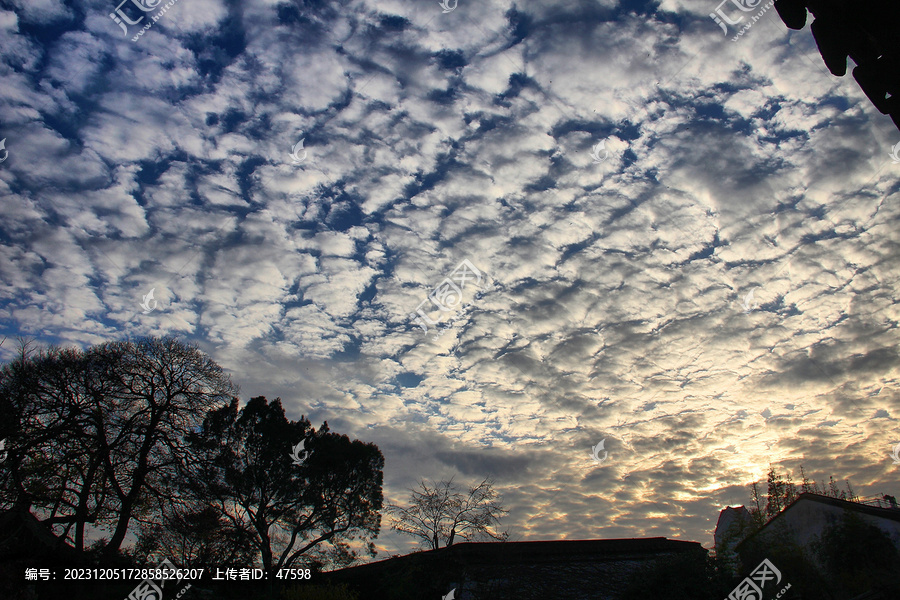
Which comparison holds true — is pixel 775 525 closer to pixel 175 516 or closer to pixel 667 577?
pixel 667 577

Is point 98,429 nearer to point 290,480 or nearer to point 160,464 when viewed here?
point 160,464

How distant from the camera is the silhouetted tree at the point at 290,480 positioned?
A: 29000 millimetres

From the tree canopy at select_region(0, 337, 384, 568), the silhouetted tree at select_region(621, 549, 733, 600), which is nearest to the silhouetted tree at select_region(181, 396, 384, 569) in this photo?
the tree canopy at select_region(0, 337, 384, 568)

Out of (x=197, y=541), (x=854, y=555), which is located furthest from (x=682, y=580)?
(x=197, y=541)

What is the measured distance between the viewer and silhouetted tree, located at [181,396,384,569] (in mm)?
29000

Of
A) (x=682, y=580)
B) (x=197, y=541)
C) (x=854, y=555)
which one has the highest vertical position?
(x=197, y=541)

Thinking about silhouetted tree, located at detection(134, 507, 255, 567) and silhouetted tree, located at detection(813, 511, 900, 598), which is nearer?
silhouetted tree, located at detection(134, 507, 255, 567)

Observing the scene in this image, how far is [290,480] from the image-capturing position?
3119 cm

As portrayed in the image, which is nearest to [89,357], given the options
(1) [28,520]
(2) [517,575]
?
(1) [28,520]

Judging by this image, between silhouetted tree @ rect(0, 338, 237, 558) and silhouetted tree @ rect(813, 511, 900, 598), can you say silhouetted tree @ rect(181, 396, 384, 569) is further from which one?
silhouetted tree @ rect(813, 511, 900, 598)

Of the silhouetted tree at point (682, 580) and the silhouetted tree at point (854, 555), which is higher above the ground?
the silhouetted tree at point (682, 580)

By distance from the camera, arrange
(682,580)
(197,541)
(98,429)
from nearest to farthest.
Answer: (682,580), (98,429), (197,541)

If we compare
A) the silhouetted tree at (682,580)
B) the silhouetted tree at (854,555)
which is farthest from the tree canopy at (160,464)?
the silhouetted tree at (854,555)

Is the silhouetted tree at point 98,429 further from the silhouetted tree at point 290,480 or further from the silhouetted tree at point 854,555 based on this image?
the silhouetted tree at point 854,555
